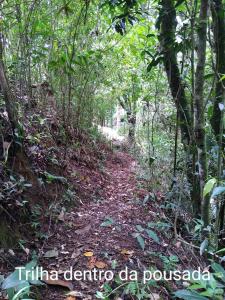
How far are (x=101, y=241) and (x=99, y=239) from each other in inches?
1.5

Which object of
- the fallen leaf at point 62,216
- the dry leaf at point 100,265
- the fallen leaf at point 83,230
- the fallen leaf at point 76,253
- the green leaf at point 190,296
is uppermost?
the fallen leaf at point 62,216

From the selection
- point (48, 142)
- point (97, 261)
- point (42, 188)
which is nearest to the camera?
point (97, 261)

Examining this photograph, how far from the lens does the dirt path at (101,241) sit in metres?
1.94

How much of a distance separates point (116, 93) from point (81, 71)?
3.44m

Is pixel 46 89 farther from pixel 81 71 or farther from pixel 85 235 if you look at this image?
pixel 85 235

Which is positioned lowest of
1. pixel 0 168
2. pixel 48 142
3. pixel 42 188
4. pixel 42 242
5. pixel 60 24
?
pixel 42 242

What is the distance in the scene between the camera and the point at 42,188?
2750 millimetres

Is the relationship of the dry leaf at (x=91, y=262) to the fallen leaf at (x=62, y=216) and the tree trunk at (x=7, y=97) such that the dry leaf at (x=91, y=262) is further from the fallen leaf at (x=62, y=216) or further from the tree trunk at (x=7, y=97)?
the tree trunk at (x=7, y=97)

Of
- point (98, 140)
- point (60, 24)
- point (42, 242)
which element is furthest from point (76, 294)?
point (98, 140)

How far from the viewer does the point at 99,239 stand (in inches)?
92.0

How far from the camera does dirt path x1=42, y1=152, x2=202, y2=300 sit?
194cm

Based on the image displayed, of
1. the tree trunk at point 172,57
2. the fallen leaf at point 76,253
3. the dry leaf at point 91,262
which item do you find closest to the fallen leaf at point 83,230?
the fallen leaf at point 76,253

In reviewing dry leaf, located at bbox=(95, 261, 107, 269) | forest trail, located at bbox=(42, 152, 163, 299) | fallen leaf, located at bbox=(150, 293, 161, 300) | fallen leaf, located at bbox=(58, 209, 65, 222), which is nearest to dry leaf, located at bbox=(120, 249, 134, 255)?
forest trail, located at bbox=(42, 152, 163, 299)

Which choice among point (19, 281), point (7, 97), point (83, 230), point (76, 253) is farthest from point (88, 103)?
point (19, 281)
